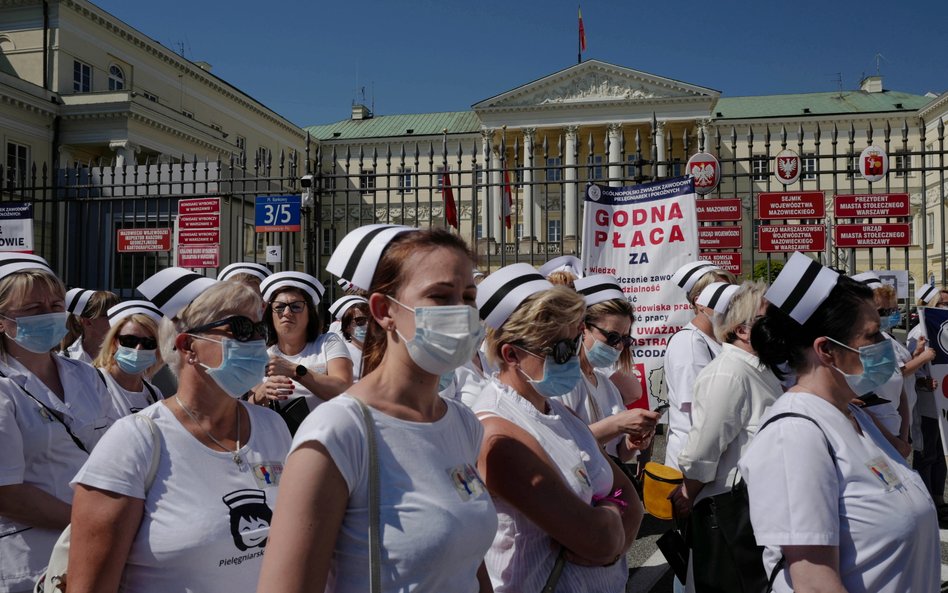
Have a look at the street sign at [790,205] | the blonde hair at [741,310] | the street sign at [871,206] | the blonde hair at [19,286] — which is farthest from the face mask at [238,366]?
the street sign at [871,206]

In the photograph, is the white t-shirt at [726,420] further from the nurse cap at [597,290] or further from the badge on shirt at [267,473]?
the badge on shirt at [267,473]

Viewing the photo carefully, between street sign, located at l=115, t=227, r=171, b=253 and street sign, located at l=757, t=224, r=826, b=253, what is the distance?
9.17 metres

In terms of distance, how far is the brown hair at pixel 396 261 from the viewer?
1993 millimetres

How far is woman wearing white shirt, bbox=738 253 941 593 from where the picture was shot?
2.10 metres

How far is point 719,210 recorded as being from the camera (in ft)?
30.3

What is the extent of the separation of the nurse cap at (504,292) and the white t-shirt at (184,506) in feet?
3.03

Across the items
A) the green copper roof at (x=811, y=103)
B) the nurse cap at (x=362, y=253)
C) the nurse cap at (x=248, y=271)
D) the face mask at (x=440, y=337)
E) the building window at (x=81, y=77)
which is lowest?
the face mask at (x=440, y=337)

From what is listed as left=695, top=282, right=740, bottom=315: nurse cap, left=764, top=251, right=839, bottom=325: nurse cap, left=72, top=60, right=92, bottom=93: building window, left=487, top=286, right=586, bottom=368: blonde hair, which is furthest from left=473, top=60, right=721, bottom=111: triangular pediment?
left=487, top=286, right=586, bottom=368: blonde hair

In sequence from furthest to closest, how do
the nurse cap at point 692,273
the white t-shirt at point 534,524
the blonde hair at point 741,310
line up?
the nurse cap at point 692,273
the blonde hair at point 741,310
the white t-shirt at point 534,524

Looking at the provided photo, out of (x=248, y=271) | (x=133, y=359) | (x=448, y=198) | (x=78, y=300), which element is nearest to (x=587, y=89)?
(x=448, y=198)

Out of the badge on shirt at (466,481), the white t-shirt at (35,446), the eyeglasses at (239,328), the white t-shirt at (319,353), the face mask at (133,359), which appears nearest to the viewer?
the badge on shirt at (466,481)

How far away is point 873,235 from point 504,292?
828 centimetres

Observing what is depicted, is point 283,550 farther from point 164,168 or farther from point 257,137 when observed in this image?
point 257,137

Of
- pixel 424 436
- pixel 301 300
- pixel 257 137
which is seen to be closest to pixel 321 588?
pixel 424 436
